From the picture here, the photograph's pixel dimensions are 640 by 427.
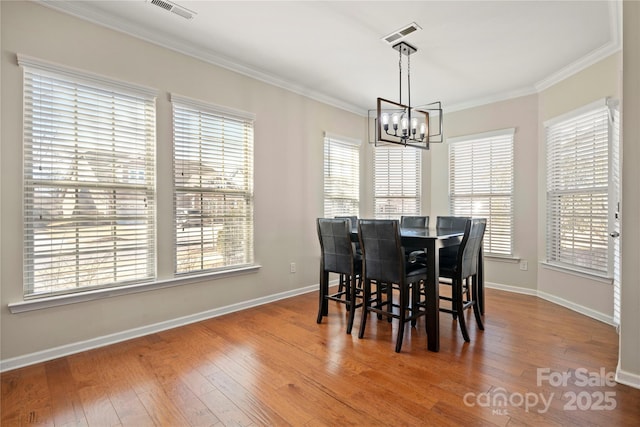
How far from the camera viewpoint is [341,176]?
195 inches

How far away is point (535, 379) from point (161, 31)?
4.01 m

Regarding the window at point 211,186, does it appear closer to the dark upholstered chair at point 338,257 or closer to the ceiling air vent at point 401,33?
the dark upholstered chair at point 338,257

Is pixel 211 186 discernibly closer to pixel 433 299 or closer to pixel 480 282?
pixel 433 299

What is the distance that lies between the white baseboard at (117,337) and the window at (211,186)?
0.46 meters

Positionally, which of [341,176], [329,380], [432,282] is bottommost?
[329,380]

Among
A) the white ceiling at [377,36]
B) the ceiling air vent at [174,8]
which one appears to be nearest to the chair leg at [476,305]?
the white ceiling at [377,36]

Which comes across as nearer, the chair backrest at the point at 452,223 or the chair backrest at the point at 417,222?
the chair backrest at the point at 452,223

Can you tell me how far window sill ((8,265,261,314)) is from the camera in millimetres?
2363

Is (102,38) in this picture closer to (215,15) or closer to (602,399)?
(215,15)

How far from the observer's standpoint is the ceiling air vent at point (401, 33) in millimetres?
2872

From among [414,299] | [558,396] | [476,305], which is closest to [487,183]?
[476,305]

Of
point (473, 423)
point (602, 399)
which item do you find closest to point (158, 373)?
point (473, 423)

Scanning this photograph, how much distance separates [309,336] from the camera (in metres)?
2.89

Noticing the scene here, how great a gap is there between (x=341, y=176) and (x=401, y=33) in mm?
2275
